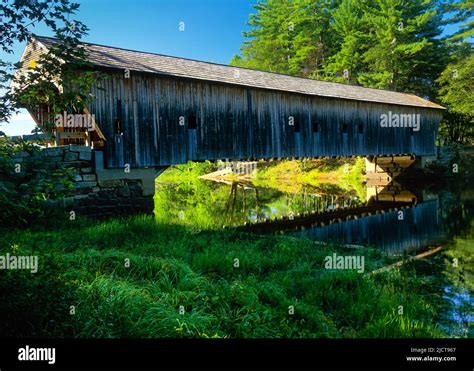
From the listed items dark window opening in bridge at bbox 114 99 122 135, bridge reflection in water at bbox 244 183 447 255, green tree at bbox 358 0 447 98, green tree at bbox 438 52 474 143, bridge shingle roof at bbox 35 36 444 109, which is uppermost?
green tree at bbox 358 0 447 98

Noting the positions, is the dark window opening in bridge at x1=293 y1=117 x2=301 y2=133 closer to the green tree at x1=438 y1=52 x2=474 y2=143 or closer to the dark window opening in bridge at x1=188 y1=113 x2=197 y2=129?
the dark window opening in bridge at x1=188 y1=113 x2=197 y2=129

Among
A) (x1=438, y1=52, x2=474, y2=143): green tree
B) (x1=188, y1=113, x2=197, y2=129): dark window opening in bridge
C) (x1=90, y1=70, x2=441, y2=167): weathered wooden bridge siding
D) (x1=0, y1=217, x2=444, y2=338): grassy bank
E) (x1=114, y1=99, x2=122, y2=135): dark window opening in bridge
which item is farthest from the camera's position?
(x1=438, y1=52, x2=474, y2=143): green tree

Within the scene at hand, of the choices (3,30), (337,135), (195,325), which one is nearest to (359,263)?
(195,325)

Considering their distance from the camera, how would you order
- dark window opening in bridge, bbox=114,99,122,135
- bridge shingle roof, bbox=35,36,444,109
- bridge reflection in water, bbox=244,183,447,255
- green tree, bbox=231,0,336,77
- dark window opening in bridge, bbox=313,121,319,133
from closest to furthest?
bridge reflection in water, bbox=244,183,447,255 → dark window opening in bridge, bbox=114,99,122,135 → bridge shingle roof, bbox=35,36,444,109 → dark window opening in bridge, bbox=313,121,319,133 → green tree, bbox=231,0,336,77

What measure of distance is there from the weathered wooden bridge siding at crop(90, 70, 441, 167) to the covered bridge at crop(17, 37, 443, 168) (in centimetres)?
3

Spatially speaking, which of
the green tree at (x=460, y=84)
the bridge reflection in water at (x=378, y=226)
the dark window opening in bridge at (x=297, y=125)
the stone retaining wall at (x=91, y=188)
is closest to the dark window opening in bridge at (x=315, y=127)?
the dark window opening in bridge at (x=297, y=125)

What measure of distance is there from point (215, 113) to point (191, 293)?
10.7 m

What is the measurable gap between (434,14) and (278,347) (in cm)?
3333

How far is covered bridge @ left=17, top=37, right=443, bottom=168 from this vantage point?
11719mm

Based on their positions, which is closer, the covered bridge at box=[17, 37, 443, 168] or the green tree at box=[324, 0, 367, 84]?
the covered bridge at box=[17, 37, 443, 168]

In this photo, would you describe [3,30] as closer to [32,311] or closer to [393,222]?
[32,311]

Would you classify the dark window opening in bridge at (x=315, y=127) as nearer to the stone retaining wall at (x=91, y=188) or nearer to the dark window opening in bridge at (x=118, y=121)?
the stone retaining wall at (x=91, y=188)

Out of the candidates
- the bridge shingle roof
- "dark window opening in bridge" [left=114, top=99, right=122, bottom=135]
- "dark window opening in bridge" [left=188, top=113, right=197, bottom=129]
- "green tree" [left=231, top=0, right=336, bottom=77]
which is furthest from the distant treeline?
"dark window opening in bridge" [left=114, top=99, right=122, bottom=135]

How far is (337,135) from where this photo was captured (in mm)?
19578
